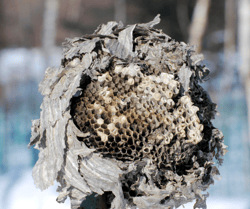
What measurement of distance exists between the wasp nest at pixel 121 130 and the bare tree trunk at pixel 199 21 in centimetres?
85

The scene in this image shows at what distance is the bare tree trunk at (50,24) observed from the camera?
1.03m

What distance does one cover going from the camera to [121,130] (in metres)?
0.37

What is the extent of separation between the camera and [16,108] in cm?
112

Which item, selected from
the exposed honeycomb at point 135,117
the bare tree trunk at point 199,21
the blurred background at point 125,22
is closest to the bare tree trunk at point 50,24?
the blurred background at point 125,22

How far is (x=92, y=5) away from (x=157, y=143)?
819 millimetres

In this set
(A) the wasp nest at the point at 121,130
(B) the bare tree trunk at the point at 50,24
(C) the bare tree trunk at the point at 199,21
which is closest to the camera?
(A) the wasp nest at the point at 121,130

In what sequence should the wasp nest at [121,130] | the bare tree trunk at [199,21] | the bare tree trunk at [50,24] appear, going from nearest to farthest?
the wasp nest at [121,130], the bare tree trunk at [50,24], the bare tree trunk at [199,21]

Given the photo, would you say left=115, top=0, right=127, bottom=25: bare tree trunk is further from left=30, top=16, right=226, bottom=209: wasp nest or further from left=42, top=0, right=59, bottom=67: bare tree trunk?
left=30, top=16, right=226, bottom=209: wasp nest

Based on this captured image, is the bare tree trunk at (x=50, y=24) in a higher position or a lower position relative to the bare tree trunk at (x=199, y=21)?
lower

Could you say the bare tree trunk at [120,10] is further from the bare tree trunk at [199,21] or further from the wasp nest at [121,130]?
A: the wasp nest at [121,130]

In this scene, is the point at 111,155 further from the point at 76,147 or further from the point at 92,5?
the point at 92,5

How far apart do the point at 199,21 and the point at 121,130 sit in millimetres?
980

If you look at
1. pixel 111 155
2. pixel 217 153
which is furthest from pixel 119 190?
pixel 217 153

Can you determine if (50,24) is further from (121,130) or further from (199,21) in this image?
(121,130)
